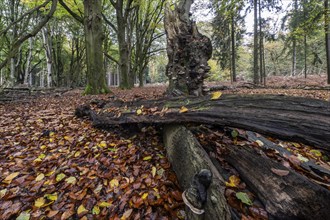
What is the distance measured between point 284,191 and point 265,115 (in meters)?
0.64

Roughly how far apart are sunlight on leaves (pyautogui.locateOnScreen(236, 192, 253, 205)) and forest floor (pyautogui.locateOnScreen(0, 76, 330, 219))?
557mm

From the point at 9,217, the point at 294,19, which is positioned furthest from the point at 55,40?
the point at 294,19

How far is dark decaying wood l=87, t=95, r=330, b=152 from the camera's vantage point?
1434 millimetres

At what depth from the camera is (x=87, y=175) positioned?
2.38 m

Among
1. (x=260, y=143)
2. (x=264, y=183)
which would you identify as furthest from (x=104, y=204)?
(x=260, y=143)

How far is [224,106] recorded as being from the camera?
207 centimetres

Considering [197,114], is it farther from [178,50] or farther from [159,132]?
[178,50]

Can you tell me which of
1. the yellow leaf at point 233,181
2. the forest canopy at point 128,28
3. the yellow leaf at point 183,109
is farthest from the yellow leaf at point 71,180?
the forest canopy at point 128,28

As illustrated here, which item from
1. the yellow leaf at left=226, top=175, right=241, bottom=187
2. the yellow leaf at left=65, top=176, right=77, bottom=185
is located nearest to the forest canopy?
the yellow leaf at left=65, top=176, right=77, bottom=185

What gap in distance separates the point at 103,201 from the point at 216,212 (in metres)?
1.22

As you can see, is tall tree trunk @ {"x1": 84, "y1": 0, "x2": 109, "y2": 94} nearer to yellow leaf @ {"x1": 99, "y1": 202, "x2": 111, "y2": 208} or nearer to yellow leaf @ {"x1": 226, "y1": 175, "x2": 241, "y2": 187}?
yellow leaf @ {"x1": 99, "y1": 202, "x2": 111, "y2": 208}

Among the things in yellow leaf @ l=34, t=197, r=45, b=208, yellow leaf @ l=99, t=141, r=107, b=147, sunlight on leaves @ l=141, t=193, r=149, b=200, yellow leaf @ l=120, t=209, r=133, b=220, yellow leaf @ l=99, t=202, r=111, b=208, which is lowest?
yellow leaf @ l=120, t=209, r=133, b=220

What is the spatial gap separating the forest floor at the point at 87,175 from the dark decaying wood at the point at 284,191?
74 cm

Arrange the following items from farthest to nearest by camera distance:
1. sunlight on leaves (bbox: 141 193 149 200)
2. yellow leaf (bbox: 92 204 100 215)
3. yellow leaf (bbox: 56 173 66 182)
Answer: yellow leaf (bbox: 56 173 66 182) → sunlight on leaves (bbox: 141 193 149 200) → yellow leaf (bbox: 92 204 100 215)
